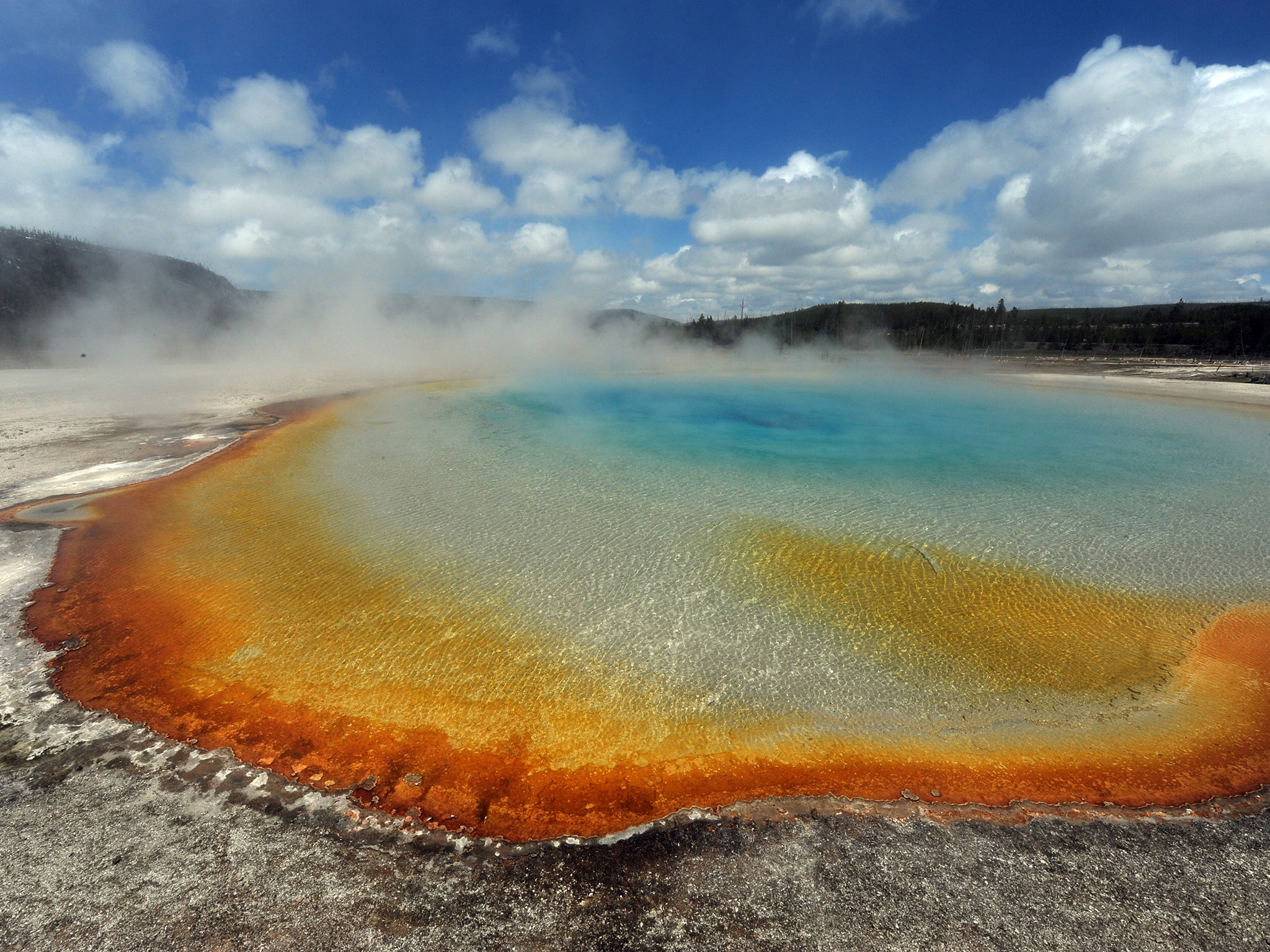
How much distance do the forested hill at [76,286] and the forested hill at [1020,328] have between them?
47.9m

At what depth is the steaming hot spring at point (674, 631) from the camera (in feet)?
11.8

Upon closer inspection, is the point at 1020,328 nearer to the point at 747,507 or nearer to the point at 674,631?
the point at 747,507

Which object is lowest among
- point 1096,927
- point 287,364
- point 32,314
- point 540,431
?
point 1096,927

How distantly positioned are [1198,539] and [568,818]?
9.07 meters

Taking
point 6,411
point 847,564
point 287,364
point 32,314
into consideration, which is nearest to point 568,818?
point 847,564

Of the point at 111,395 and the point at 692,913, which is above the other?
the point at 111,395

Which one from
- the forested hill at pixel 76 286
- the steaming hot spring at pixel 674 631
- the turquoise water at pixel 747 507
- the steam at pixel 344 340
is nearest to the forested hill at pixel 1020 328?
the steam at pixel 344 340

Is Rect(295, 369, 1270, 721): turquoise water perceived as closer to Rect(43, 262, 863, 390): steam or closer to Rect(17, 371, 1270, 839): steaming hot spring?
Rect(17, 371, 1270, 839): steaming hot spring

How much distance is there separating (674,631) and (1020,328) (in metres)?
64.0

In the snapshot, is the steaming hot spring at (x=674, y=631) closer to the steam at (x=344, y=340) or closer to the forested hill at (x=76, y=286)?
the steam at (x=344, y=340)

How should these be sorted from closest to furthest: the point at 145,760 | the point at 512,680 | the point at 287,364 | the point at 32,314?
the point at 145,760, the point at 512,680, the point at 287,364, the point at 32,314

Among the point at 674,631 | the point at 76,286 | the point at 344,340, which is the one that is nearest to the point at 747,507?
the point at 674,631

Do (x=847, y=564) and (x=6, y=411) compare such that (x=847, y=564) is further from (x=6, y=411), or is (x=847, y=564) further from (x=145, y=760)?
(x=6, y=411)

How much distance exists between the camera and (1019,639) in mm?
5070
